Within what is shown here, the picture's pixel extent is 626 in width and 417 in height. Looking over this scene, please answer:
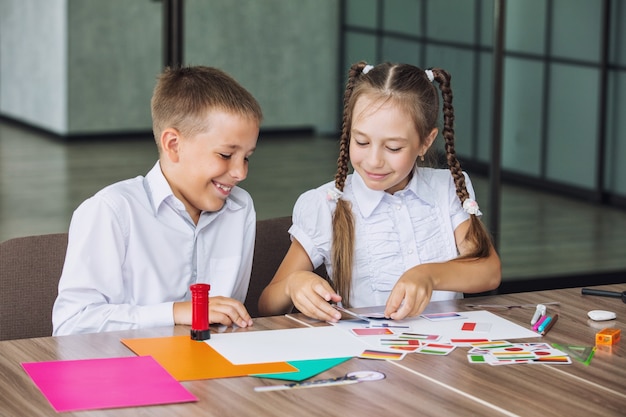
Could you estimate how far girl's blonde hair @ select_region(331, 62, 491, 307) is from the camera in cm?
256

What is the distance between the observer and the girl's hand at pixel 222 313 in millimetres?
2119

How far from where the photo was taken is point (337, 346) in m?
2.02

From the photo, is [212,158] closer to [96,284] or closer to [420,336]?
[96,284]

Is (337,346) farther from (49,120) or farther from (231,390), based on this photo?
(49,120)

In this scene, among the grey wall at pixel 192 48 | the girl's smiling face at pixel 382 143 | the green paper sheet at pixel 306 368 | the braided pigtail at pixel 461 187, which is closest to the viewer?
the green paper sheet at pixel 306 368

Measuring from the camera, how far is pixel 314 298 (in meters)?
2.20

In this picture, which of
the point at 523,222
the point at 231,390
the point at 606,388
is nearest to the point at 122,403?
the point at 231,390

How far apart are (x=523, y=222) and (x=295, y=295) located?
2.95 metres

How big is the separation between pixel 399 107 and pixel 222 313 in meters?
0.69

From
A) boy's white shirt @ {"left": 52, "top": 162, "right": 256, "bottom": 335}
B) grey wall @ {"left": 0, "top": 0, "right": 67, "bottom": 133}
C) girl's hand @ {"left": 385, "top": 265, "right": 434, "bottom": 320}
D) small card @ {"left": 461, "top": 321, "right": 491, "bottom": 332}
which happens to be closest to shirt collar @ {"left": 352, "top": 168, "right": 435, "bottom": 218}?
boy's white shirt @ {"left": 52, "top": 162, "right": 256, "bottom": 335}

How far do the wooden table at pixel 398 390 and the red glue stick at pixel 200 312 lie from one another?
0.07m

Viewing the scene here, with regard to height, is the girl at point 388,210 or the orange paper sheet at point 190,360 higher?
the girl at point 388,210

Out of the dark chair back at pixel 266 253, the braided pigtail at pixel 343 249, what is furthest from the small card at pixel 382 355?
the dark chair back at pixel 266 253

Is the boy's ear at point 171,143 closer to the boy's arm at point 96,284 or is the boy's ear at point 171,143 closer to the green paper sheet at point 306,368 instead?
the boy's arm at point 96,284
